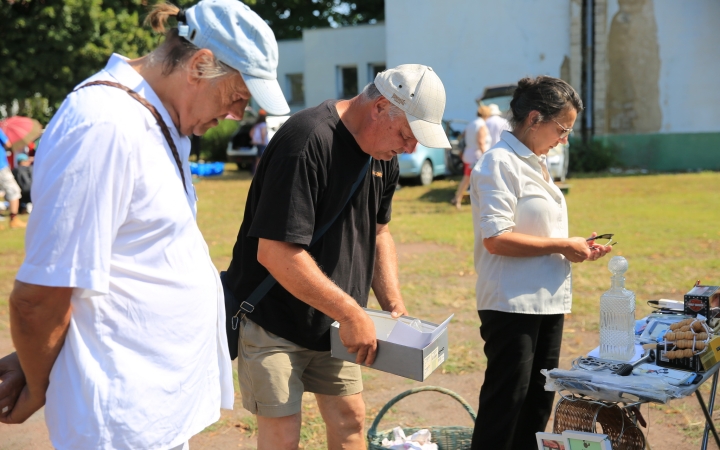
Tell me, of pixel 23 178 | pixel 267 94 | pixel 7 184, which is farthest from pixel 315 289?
pixel 23 178

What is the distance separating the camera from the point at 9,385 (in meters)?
1.85

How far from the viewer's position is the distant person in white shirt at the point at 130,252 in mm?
1637

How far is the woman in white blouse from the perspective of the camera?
10.6 ft

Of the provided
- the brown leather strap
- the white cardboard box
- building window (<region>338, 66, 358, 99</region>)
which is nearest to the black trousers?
the white cardboard box

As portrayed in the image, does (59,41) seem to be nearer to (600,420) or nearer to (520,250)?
(520,250)

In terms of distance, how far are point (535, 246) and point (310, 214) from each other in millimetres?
1151

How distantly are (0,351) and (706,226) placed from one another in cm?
941

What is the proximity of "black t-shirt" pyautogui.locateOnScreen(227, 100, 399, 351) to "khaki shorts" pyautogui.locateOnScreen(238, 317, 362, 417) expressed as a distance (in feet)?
0.16

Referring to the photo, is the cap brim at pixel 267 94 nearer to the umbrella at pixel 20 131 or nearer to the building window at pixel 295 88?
the umbrella at pixel 20 131

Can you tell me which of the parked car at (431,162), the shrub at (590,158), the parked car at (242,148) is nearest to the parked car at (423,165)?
the parked car at (431,162)

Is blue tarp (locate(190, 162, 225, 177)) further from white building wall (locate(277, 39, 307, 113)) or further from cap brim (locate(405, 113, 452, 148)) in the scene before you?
cap brim (locate(405, 113, 452, 148))

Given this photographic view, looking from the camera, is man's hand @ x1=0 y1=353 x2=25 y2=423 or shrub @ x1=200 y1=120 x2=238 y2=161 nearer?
man's hand @ x1=0 y1=353 x2=25 y2=423

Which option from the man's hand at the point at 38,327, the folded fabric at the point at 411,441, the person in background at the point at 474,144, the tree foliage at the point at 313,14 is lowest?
the folded fabric at the point at 411,441

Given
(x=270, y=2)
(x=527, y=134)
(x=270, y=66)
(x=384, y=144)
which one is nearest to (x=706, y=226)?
(x=527, y=134)
